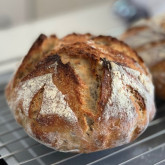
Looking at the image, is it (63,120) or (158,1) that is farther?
(158,1)

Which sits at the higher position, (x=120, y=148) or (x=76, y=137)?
(x=76, y=137)

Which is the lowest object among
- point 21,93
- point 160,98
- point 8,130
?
point 160,98

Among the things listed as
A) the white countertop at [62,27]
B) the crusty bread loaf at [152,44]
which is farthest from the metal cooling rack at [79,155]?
the white countertop at [62,27]

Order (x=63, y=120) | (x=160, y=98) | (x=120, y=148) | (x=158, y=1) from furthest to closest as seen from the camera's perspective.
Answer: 1. (x=158, y=1)
2. (x=160, y=98)
3. (x=120, y=148)
4. (x=63, y=120)

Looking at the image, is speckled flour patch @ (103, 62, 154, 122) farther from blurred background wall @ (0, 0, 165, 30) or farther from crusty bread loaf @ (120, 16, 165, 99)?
blurred background wall @ (0, 0, 165, 30)

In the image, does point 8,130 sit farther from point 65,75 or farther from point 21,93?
point 65,75

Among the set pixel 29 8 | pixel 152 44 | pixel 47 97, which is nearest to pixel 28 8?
pixel 29 8

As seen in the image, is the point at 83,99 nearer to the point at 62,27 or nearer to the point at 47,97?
the point at 47,97

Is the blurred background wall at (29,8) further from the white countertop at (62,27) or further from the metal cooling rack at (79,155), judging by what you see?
the metal cooling rack at (79,155)

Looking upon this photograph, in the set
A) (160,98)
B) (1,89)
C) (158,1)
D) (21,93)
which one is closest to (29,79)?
(21,93)
